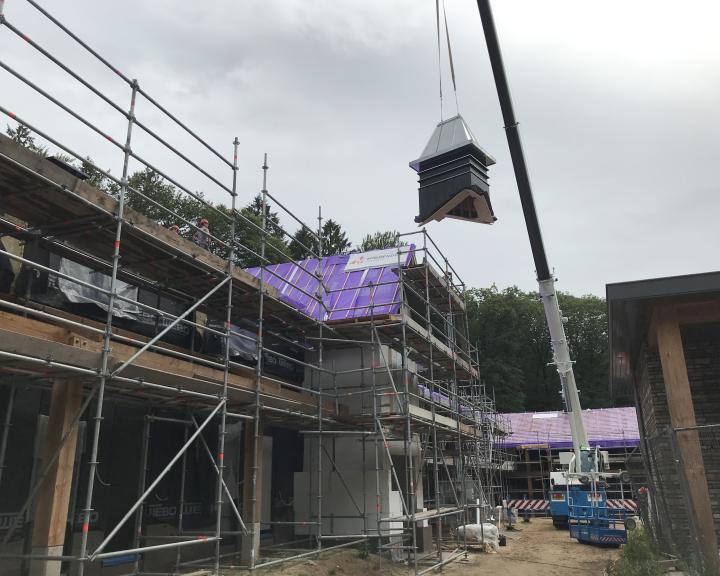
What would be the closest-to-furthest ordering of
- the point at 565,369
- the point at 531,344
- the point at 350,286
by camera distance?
the point at 565,369
the point at 350,286
the point at 531,344

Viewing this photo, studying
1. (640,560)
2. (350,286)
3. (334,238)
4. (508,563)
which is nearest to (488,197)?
(640,560)

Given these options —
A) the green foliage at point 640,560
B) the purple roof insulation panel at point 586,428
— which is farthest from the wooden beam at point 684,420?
the purple roof insulation panel at point 586,428

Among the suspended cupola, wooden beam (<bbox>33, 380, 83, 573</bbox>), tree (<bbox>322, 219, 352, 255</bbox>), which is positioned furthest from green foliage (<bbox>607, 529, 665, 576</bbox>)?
tree (<bbox>322, 219, 352, 255</bbox>)

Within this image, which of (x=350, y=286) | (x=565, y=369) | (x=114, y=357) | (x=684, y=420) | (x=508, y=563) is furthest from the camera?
(x=350, y=286)

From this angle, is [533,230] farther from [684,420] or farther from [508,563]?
[508,563]

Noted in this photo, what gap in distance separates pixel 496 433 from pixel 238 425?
1642 centimetres

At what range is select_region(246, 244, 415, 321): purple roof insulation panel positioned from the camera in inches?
581

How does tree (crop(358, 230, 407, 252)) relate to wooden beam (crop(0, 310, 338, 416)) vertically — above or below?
above

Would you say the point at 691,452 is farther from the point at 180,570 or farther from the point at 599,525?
the point at 599,525

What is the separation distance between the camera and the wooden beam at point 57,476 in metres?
6.90

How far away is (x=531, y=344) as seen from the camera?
5859 centimetres

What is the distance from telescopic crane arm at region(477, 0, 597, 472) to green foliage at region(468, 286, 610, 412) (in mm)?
36083

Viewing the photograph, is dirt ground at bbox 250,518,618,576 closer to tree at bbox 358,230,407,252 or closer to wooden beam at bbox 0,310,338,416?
wooden beam at bbox 0,310,338,416

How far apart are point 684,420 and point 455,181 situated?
531 cm
